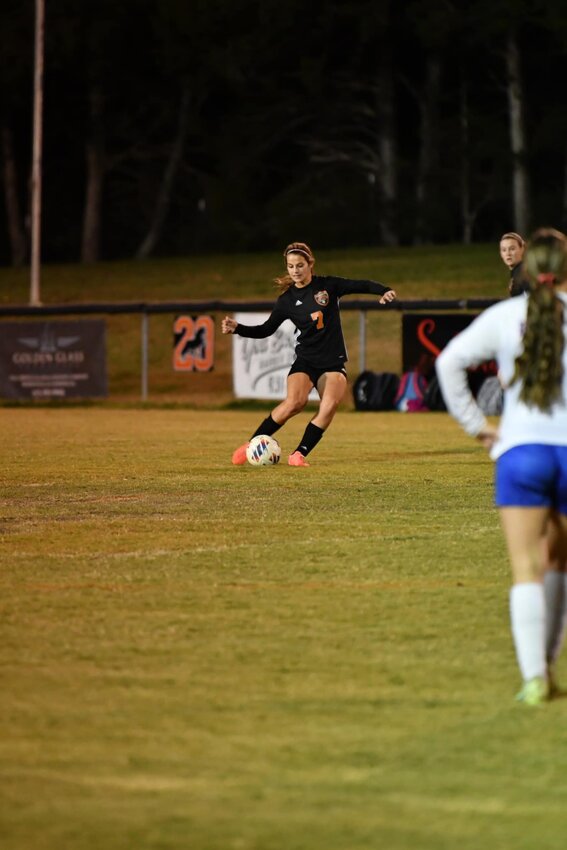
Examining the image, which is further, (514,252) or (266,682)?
(514,252)

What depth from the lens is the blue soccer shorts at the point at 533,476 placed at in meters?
5.73

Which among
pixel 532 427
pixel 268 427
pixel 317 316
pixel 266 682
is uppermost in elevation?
pixel 317 316

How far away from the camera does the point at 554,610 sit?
6.02m

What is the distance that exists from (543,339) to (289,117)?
5636 cm

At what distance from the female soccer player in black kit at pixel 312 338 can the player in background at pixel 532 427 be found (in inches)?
352

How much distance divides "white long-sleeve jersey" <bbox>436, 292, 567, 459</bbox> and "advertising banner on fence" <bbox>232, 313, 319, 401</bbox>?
67.5ft

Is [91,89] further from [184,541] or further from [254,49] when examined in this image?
[184,541]

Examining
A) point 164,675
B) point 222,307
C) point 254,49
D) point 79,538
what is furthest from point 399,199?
point 164,675

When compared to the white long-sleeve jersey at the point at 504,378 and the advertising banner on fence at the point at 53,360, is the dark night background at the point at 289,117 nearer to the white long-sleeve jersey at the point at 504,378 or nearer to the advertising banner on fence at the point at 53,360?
the advertising banner on fence at the point at 53,360

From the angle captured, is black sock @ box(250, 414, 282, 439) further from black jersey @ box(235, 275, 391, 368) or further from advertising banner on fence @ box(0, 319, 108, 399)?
advertising banner on fence @ box(0, 319, 108, 399)

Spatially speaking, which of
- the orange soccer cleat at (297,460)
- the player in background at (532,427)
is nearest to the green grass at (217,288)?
the orange soccer cleat at (297,460)

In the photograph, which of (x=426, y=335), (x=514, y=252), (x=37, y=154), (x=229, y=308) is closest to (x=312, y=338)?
(x=514, y=252)

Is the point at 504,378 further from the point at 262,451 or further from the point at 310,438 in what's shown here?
the point at 310,438

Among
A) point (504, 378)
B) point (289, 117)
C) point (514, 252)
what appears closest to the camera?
point (504, 378)
